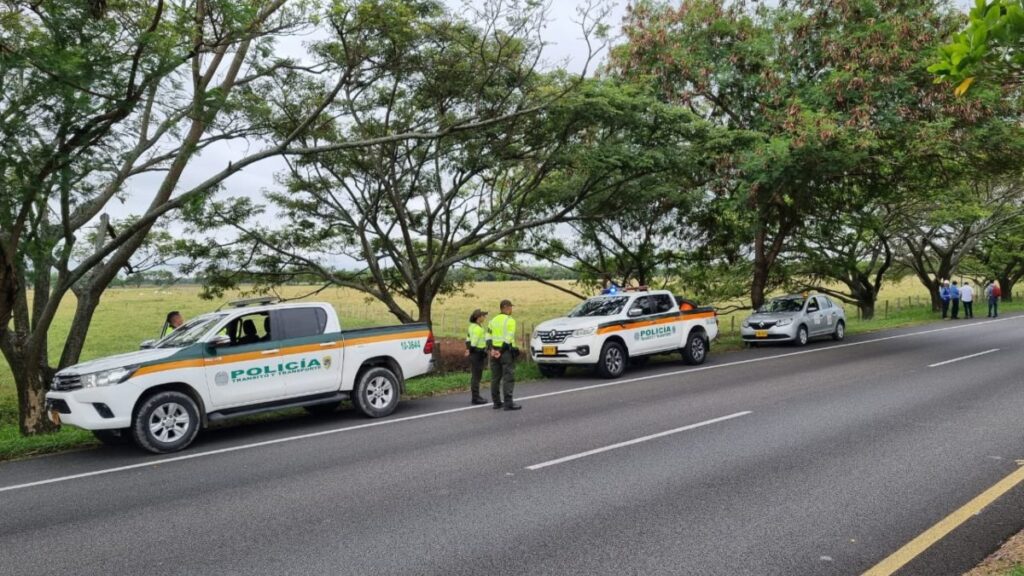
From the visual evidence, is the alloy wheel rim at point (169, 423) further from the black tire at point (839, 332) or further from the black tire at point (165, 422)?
the black tire at point (839, 332)

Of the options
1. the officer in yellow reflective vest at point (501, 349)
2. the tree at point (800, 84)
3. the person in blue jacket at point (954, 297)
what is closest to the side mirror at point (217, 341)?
the officer in yellow reflective vest at point (501, 349)

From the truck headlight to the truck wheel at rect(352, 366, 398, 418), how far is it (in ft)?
10.7

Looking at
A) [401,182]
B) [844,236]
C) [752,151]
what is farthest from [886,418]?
[844,236]

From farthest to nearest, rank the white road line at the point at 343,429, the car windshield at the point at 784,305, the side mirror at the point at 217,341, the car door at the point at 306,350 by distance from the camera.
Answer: the car windshield at the point at 784,305
the car door at the point at 306,350
the side mirror at the point at 217,341
the white road line at the point at 343,429

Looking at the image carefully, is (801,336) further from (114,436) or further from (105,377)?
(105,377)

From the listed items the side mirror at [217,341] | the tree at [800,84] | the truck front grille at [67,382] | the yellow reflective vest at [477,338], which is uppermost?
the tree at [800,84]

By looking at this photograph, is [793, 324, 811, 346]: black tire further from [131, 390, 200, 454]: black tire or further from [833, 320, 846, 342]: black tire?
[131, 390, 200, 454]: black tire

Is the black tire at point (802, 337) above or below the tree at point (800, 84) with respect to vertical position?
below

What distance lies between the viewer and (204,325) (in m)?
10.3

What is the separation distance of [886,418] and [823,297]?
14.2m

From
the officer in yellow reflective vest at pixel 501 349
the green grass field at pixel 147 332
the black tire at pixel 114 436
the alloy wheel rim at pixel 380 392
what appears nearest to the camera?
the black tire at pixel 114 436

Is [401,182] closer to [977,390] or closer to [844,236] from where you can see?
[977,390]

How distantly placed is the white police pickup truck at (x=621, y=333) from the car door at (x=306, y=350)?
5.51m

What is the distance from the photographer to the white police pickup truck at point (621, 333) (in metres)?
15.0
